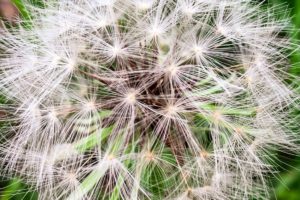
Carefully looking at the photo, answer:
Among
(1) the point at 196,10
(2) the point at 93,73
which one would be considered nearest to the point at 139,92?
(2) the point at 93,73

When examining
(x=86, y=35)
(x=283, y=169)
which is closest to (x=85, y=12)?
(x=86, y=35)

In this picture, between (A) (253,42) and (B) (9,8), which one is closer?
(A) (253,42)

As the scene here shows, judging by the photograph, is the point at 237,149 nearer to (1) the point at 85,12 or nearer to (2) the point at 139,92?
(2) the point at 139,92

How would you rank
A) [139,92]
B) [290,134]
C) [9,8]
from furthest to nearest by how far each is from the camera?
[9,8], [290,134], [139,92]

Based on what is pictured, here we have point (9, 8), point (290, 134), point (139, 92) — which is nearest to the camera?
point (139, 92)

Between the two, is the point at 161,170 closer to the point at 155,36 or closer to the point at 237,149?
the point at 237,149

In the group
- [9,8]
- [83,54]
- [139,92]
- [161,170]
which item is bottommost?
[161,170]

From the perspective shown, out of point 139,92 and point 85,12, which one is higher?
point 85,12
